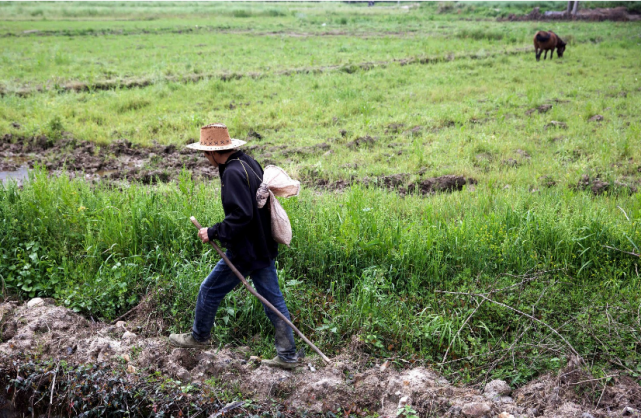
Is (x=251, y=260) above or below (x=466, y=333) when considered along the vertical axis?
above

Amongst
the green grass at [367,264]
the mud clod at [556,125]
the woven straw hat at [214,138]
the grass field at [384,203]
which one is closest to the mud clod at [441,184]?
the grass field at [384,203]

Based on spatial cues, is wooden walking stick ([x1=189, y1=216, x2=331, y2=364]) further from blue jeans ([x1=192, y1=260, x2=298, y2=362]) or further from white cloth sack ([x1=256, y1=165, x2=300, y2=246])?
white cloth sack ([x1=256, y1=165, x2=300, y2=246])

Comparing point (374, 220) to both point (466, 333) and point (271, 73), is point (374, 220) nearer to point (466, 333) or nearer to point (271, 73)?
point (466, 333)

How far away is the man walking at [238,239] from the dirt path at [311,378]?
0.67ft

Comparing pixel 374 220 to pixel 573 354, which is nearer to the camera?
pixel 573 354

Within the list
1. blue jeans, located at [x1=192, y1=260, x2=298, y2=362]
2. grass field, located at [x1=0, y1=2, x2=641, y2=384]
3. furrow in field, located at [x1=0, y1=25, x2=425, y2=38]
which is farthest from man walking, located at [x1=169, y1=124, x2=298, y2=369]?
furrow in field, located at [x1=0, y1=25, x2=425, y2=38]

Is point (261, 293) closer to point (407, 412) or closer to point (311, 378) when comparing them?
point (311, 378)

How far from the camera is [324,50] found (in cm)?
2061

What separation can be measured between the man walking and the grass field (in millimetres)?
379

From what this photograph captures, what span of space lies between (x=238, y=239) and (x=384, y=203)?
3.09m

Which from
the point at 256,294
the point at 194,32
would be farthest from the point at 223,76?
the point at 194,32

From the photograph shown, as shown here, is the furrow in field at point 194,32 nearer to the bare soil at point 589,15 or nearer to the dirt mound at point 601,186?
the bare soil at point 589,15

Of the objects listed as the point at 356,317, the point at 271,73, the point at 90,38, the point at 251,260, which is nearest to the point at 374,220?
the point at 356,317

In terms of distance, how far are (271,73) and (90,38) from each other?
1380cm
